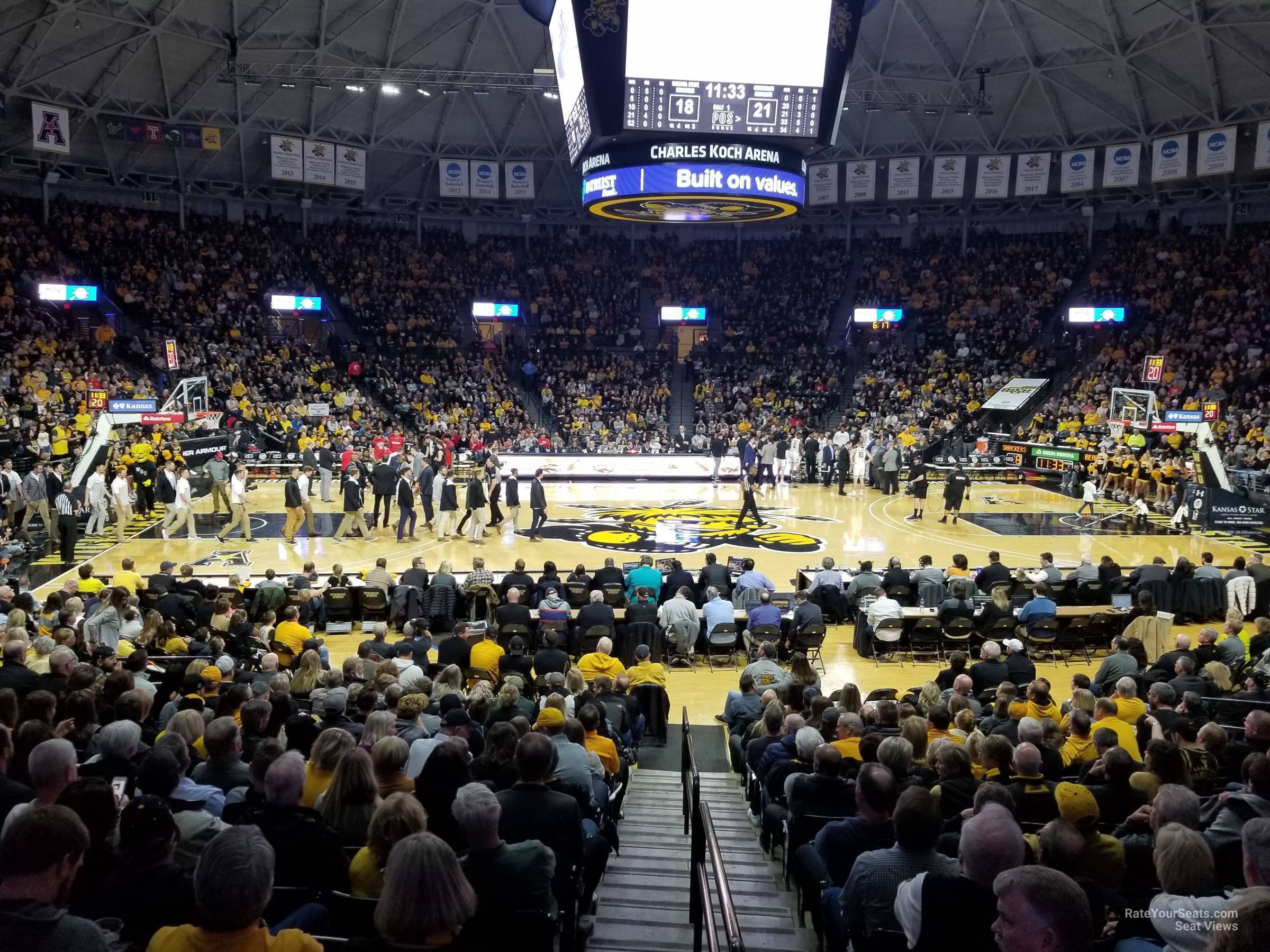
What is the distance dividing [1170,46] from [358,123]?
99.7 feet

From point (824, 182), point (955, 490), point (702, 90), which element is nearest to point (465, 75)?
point (702, 90)

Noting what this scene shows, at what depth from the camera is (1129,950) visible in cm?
404

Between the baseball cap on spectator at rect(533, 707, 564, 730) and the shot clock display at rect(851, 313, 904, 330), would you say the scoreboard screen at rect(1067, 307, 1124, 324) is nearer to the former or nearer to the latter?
the shot clock display at rect(851, 313, 904, 330)

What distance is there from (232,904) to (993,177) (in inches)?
1655

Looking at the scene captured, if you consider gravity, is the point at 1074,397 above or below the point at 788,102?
below

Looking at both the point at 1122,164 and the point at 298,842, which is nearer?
the point at 298,842

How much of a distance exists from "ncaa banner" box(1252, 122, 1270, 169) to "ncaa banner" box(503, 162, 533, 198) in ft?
89.1

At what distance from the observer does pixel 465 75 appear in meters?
32.7

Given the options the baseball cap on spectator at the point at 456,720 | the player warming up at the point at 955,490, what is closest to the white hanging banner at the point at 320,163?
the player warming up at the point at 955,490

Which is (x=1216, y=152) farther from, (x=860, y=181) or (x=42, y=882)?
(x=42, y=882)

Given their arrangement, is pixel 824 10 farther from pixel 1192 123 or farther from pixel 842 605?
pixel 1192 123

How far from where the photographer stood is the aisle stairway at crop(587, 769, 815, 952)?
5.64m

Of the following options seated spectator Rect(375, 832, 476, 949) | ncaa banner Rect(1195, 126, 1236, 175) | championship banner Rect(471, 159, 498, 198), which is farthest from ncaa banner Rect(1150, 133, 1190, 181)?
seated spectator Rect(375, 832, 476, 949)

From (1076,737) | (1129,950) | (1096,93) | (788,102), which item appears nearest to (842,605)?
(1076,737)
